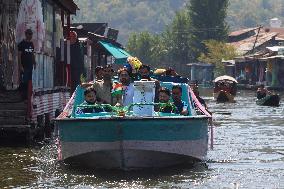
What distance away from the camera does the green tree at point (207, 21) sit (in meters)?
121

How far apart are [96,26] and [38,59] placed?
38.4m

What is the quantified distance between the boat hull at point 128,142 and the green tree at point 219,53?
315ft

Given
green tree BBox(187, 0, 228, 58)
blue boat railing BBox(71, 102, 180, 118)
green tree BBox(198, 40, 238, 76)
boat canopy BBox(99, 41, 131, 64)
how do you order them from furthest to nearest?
green tree BBox(187, 0, 228, 58) < green tree BBox(198, 40, 238, 76) < boat canopy BBox(99, 41, 131, 64) < blue boat railing BBox(71, 102, 180, 118)

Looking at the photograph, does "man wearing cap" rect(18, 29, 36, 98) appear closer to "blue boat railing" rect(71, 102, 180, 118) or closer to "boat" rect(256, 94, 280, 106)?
"blue boat railing" rect(71, 102, 180, 118)

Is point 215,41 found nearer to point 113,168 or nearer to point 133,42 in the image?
point 133,42

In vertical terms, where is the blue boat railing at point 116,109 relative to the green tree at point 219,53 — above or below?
below

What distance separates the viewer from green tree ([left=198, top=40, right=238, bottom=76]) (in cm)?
11069

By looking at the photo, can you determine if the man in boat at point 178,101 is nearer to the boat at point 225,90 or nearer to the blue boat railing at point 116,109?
the blue boat railing at point 116,109

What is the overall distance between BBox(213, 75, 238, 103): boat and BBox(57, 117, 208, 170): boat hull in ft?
113

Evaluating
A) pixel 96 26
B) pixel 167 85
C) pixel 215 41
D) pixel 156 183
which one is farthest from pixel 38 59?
pixel 215 41

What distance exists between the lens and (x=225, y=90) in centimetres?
5469

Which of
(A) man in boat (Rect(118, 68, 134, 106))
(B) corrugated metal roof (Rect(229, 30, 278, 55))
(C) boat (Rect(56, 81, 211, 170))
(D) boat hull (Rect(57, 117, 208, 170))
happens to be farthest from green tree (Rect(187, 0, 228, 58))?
(D) boat hull (Rect(57, 117, 208, 170))

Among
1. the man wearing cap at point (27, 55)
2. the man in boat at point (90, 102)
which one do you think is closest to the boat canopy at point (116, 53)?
the man wearing cap at point (27, 55)

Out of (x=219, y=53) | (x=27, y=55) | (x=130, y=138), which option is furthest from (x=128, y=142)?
(x=219, y=53)
